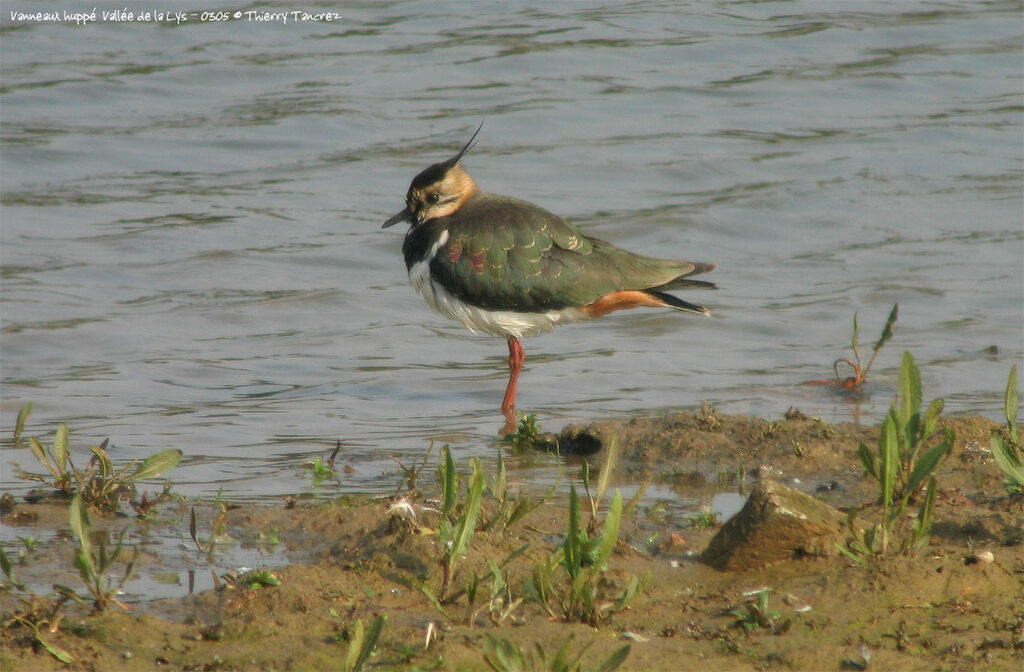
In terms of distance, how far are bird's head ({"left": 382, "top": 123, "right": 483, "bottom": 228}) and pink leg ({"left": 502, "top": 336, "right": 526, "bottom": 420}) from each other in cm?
88

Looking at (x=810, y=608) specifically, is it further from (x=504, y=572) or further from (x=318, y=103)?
(x=318, y=103)

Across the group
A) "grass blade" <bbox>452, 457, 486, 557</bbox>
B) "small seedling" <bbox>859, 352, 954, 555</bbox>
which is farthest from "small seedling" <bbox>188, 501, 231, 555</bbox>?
"small seedling" <bbox>859, 352, 954, 555</bbox>

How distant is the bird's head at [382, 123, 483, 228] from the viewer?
7.69m

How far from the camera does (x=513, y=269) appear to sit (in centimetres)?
724

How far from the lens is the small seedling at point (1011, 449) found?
4.30 m

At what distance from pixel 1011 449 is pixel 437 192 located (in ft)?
13.5

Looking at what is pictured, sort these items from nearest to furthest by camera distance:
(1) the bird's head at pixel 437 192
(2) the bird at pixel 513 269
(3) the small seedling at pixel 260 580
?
(3) the small seedling at pixel 260 580 → (2) the bird at pixel 513 269 → (1) the bird's head at pixel 437 192

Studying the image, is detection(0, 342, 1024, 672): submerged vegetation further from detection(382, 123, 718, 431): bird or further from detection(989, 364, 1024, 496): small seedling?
detection(382, 123, 718, 431): bird

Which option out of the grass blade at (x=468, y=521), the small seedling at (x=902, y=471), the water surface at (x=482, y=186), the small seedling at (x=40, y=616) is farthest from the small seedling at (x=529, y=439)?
the small seedling at (x=40, y=616)

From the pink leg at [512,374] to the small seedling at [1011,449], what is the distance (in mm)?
2837

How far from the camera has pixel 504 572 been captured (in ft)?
12.3

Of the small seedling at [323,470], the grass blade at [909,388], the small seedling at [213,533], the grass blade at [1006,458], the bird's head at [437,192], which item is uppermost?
the bird's head at [437,192]

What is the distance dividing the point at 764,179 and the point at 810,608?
8838 millimetres

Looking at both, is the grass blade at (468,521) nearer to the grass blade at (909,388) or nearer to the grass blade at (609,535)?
the grass blade at (609,535)
